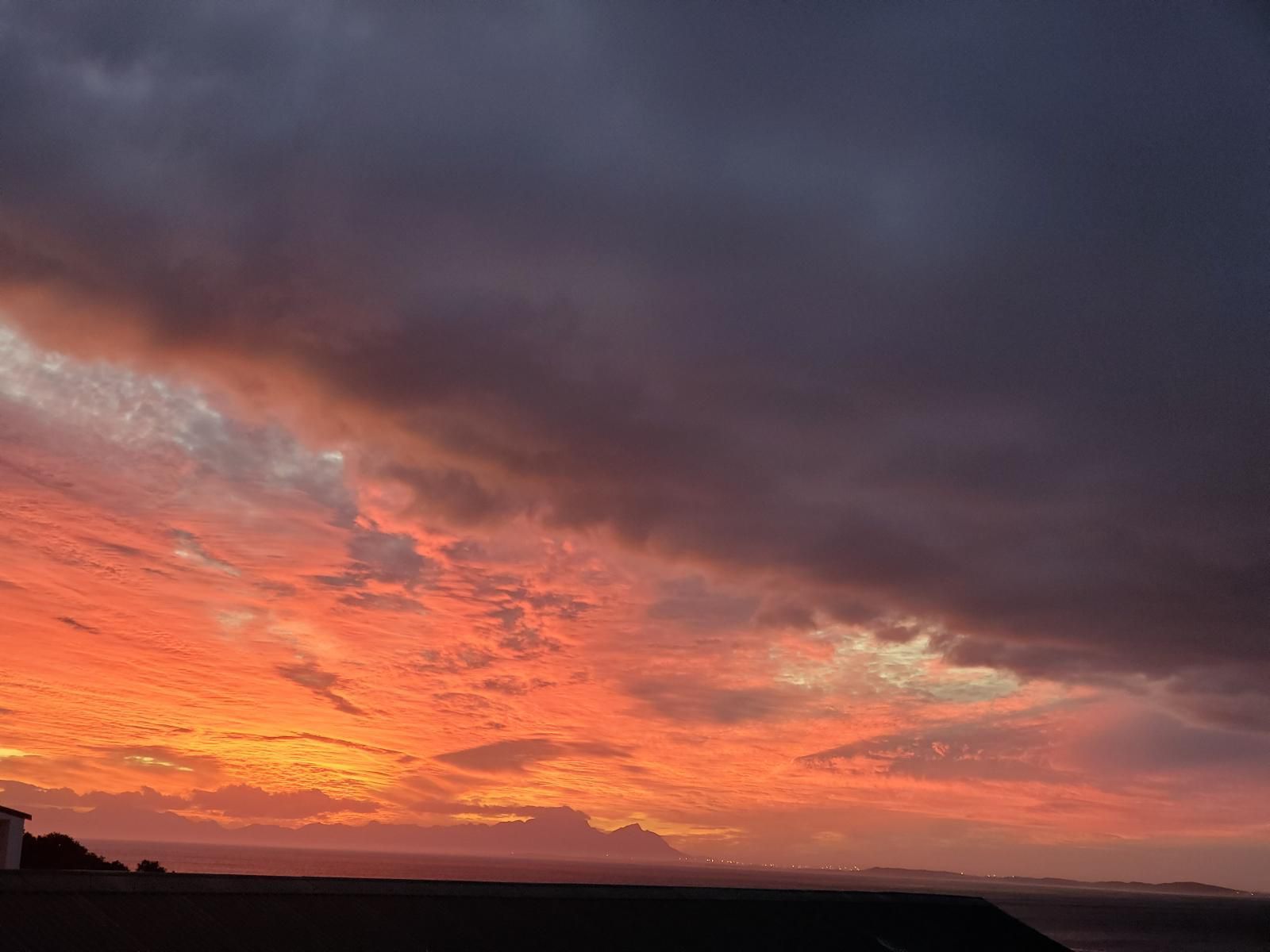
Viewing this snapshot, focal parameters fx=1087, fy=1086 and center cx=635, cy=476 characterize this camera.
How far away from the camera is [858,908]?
53.1m

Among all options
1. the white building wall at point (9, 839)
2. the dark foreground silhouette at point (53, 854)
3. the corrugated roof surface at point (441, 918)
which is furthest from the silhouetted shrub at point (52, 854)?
the corrugated roof surface at point (441, 918)

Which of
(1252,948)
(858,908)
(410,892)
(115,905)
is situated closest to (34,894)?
(115,905)

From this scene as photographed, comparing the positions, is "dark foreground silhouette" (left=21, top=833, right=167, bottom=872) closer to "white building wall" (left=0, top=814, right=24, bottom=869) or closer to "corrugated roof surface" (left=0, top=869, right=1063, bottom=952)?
"white building wall" (left=0, top=814, right=24, bottom=869)

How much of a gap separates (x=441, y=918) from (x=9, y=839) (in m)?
20.0

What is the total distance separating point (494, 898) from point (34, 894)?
16461mm

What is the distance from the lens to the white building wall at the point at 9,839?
146ft

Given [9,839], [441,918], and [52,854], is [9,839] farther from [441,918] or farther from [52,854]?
[52,854]

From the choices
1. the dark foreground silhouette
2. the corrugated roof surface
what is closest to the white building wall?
the corrugated roof surface

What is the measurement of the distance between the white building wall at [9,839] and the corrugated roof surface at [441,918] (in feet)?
47.8

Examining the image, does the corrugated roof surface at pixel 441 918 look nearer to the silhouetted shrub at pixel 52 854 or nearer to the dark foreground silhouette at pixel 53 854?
the dark foreground silhouette at pixel 53 854

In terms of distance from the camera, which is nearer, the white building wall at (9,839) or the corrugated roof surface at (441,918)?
the corrugated roof surface at (441,918)

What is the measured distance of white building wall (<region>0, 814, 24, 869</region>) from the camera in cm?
4453

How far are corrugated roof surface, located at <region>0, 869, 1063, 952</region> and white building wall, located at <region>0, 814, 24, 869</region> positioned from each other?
1456 centimetres

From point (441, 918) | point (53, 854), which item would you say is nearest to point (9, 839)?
point (441, 918)
